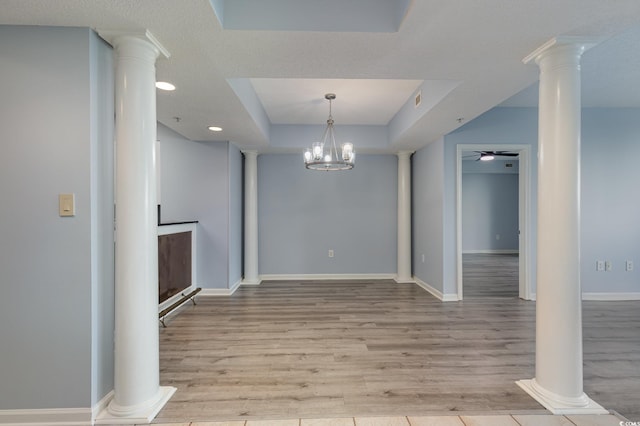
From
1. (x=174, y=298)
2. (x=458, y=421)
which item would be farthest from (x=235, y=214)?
(x=458, y=421)

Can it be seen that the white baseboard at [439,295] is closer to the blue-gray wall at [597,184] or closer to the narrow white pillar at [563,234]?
the blue-gray wall at [597,184]

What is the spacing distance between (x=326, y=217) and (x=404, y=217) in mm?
1396

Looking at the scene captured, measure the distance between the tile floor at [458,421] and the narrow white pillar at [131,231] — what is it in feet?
0.90

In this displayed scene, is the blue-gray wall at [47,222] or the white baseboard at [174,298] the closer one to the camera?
the blue-gray wall at [47,222]

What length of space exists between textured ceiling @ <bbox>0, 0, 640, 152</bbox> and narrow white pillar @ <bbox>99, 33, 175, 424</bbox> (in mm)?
236

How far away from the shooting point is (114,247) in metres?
1.87

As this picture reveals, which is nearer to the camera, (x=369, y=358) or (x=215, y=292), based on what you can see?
(x=369, y=358)

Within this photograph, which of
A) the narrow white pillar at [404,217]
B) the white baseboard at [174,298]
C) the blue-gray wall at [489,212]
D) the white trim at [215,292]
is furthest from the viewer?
the blue-gray wall at [489,212]

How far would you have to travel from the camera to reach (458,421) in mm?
1752

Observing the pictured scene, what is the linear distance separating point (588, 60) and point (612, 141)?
216 centimetres

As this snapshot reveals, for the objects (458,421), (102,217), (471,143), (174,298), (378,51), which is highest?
(378,51)

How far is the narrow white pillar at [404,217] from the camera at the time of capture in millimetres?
5250

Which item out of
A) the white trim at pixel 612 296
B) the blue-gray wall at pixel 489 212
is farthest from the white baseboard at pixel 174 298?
the blue-gray wall at pixel 489 212

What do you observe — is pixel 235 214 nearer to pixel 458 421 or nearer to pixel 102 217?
pixel 102 217
